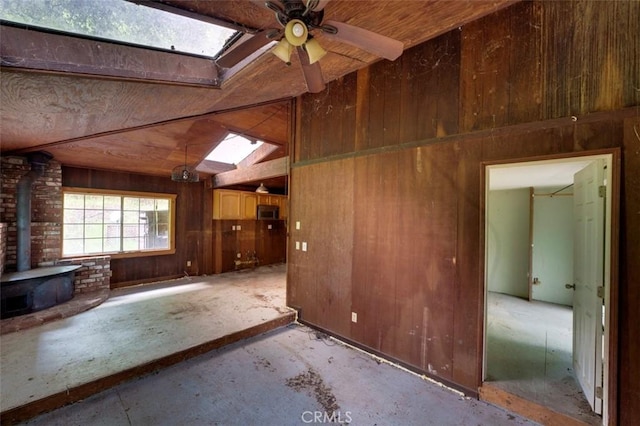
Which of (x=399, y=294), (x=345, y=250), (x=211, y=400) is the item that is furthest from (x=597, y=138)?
(x=211, y=400)

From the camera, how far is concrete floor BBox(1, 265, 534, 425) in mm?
2008

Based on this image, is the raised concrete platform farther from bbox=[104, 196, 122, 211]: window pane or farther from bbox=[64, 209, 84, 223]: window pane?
bbox=[104, 196, 122, 211]: window pane

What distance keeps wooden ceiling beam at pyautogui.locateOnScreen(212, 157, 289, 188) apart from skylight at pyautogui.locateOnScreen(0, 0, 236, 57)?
6.44ft

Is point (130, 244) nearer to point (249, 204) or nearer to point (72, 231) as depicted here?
point (72, 231)

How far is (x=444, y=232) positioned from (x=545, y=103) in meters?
1.22

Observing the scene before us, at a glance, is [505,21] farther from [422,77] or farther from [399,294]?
[399,294]

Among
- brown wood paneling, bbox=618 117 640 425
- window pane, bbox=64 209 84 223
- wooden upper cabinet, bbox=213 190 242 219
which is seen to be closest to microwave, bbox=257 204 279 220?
wooden upper cabinet, bbox=213 190 242 219

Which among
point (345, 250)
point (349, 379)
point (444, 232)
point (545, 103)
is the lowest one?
point (349, 379)

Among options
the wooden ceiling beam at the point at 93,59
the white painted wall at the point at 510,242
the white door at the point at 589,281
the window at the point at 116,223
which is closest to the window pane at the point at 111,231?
the window at the point at 116,223

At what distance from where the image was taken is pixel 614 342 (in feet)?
5.70

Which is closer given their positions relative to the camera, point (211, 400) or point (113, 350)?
point (211, 400)

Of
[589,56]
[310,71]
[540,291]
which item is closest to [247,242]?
[310,71]

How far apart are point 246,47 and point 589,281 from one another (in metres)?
3.12

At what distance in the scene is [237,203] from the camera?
6.92 meters
